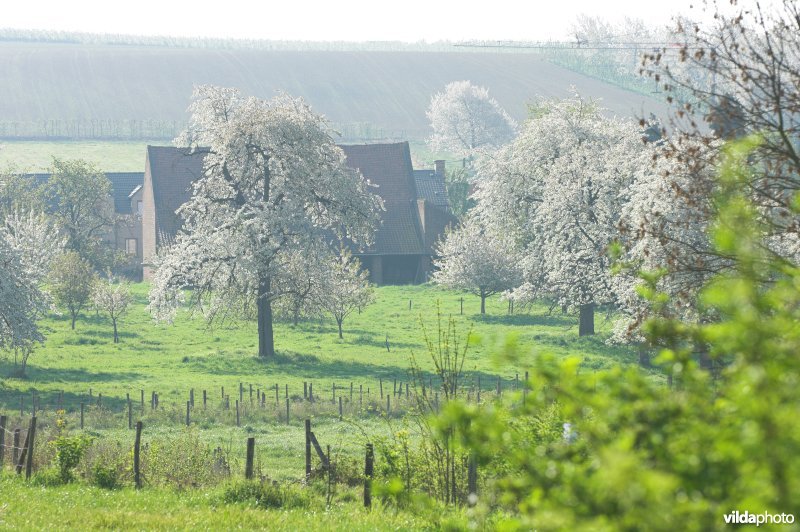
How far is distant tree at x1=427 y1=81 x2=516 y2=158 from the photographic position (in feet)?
450

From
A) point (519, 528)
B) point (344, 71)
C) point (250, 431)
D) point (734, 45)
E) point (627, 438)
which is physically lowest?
point (250, 431)

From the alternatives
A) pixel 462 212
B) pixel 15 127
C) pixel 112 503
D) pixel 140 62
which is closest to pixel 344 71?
pixel 140 62

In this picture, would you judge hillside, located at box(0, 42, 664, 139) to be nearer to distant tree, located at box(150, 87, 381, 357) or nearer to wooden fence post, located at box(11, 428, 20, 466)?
distant tree, located at box(150, 87, 381, 357)

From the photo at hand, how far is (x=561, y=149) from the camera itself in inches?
1805

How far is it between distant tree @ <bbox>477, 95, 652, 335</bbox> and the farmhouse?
19.5 metres

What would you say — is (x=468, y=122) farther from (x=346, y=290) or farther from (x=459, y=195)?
(x=346, y=290)

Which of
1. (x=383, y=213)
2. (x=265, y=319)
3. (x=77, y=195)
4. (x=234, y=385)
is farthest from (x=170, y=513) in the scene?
(x=77, y=195)

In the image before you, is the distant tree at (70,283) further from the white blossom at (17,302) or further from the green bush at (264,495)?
the green bush at (264,495)

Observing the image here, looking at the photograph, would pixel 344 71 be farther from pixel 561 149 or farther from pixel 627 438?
pixel 627 438

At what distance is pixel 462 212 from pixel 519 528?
84185 millimetres

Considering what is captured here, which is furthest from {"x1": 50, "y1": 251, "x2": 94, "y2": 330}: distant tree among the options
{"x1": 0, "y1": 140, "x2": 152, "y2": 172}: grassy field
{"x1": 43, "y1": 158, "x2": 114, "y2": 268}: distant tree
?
{"x1": 0, "y1": 140, "x2": 152, "y2": 172}: grassy field

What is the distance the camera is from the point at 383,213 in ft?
233

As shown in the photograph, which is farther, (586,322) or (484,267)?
(484,267)

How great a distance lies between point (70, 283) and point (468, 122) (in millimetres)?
93699
